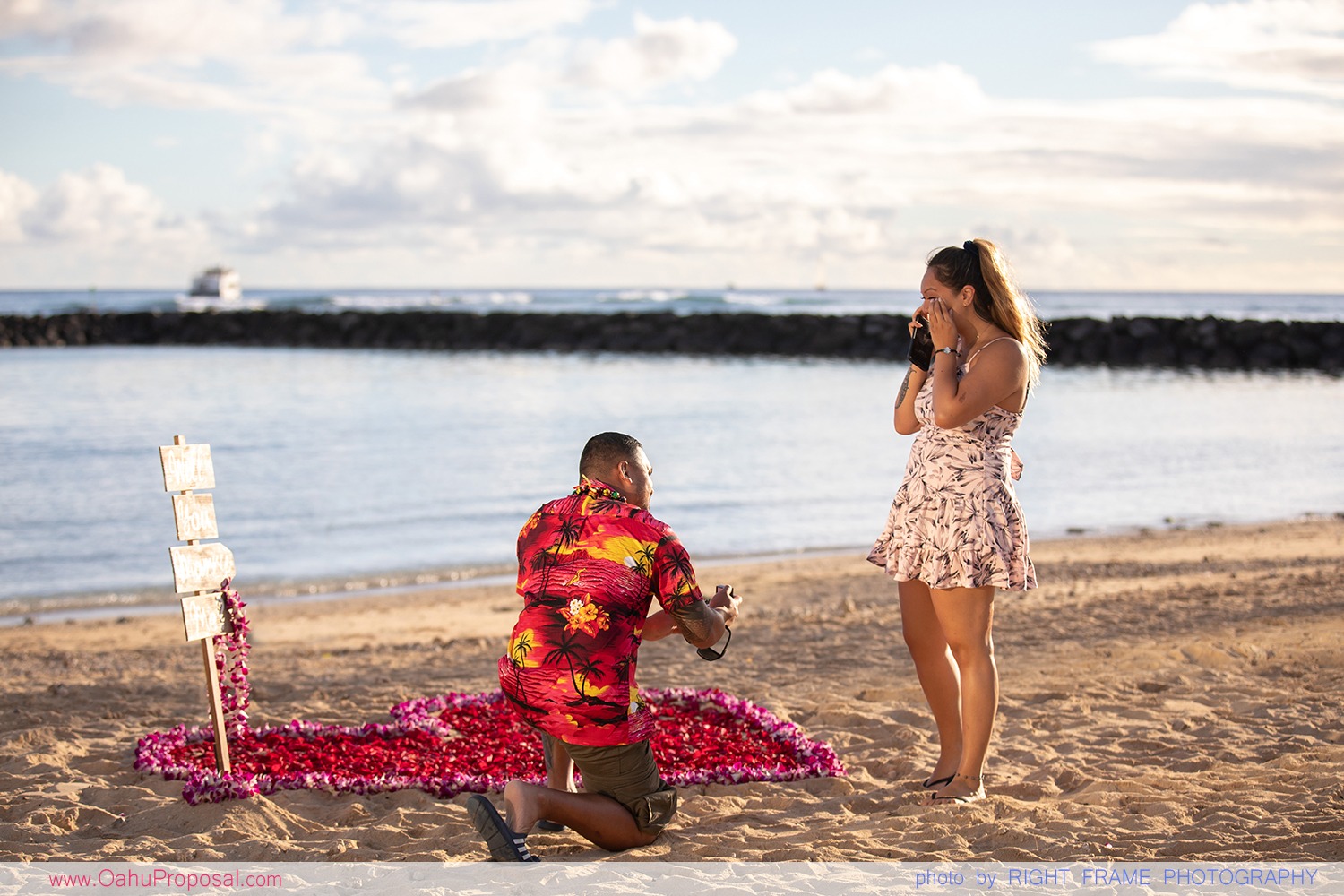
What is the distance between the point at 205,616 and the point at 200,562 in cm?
21

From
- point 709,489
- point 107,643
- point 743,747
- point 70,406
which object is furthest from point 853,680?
point 70,406

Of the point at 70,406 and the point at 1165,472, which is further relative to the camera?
the point at 70,406

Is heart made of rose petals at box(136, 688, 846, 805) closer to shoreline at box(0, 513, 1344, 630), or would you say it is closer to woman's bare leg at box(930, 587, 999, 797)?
woman's bare leg at box(930, 587, 999, 797)

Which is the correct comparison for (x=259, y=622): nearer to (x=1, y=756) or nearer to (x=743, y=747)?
(x=1, y=756)

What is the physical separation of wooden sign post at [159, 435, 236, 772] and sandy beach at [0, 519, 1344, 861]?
1.48ft

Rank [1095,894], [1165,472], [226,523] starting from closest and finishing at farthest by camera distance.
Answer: [1095,894] → [226,523] → [1165,472]

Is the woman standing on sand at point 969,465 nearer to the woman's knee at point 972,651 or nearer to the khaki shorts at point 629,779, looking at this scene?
the woman's knee at point 972,651

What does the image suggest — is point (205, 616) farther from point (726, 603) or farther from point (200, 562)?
point (726, 603)

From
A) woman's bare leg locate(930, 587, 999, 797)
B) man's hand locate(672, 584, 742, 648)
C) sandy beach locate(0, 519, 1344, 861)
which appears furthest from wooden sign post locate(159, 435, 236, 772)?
woman's bare leg locate(930, 587, 999, 797)

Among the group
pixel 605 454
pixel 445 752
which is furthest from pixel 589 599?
pixel 445 752

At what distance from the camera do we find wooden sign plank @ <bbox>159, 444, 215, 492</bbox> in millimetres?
4473

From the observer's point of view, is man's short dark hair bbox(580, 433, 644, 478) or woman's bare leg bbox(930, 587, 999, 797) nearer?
man's short dark hair bbox(580, 433, 644, 478)

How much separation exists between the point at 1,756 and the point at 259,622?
353cm

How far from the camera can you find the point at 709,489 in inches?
560
